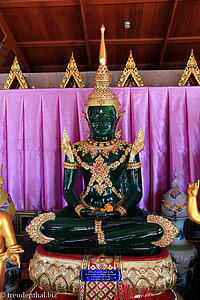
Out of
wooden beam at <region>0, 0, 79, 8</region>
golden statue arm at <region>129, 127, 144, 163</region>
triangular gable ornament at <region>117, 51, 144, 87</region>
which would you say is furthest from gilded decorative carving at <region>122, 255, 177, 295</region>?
wooden beam at <region>0, 0, 79, 8</region>

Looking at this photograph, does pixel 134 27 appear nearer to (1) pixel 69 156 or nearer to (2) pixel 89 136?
(2) pixel 89 136

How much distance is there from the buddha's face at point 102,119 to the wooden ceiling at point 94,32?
1960mm

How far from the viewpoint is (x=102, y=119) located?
8.80 feet

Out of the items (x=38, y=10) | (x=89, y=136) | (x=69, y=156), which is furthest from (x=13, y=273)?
(x=38, y=10)

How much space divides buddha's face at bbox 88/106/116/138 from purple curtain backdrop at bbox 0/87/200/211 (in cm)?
46

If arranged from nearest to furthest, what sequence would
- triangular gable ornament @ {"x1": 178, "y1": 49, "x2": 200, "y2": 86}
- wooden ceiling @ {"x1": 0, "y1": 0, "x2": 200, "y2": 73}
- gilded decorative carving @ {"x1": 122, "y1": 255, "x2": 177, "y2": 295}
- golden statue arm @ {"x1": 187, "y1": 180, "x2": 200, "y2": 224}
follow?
golden statue arm @ {"x1": 187, "y1": 180, "x2": 200, "y2": 224} → gilded decorative carving @ {"x1": 122, "y1": 255, "x2": 177, "y2": 295} → triangular gable ornament @ {"x1": 178, "y1": 49, "x2": 200, "y2": 86} → wooden ceiling @ {"x1": 0, "y1": 0, "x2": 200, "y2": 73}

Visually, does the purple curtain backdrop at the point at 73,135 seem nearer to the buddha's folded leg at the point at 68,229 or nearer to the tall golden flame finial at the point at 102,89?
the tall golden flame finial at the point at 102,89

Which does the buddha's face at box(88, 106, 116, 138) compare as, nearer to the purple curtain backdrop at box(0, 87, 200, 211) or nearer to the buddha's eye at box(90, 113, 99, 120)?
the buddha's eye at box(90, 113, 99, 120)

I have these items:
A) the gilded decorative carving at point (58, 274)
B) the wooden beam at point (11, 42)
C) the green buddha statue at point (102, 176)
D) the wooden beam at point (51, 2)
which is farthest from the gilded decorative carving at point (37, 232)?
the wooden beam at point (11, 42)

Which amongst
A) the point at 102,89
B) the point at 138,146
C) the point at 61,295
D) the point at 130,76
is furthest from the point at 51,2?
the point at 61,295

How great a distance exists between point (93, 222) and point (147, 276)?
550 mm

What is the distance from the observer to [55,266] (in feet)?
6.80

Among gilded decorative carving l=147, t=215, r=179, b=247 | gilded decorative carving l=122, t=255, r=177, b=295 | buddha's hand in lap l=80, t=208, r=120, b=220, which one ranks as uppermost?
buddha's hand in lap l=80, t=208, r=120, b=220

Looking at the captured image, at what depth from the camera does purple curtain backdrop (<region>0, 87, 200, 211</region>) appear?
310 centimetres
